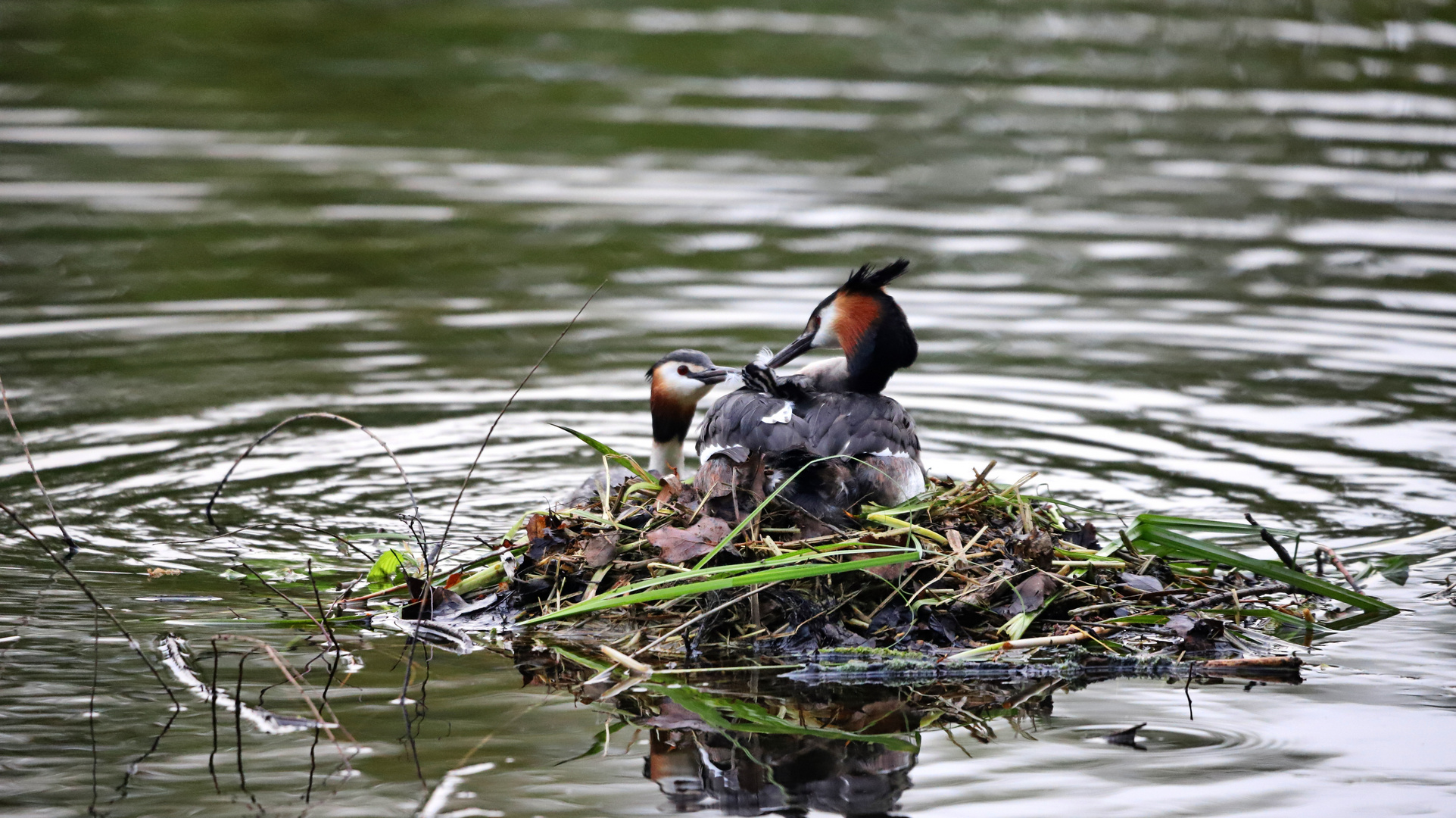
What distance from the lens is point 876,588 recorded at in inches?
210

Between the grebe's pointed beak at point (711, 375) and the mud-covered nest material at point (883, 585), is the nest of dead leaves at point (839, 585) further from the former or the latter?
the grebe's pointed beak at point (711, 375)

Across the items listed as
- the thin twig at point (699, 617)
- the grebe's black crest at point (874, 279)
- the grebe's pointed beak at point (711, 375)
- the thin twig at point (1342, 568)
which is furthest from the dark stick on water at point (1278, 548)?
the grebe's pointed beak at point (711, 375)

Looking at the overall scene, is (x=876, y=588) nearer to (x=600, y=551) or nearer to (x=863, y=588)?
(x=863, y=588)

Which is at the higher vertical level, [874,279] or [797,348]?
[874,279]

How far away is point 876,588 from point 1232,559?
3.89ft

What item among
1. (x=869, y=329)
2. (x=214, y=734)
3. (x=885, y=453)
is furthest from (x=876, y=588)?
(x=214, y=734)

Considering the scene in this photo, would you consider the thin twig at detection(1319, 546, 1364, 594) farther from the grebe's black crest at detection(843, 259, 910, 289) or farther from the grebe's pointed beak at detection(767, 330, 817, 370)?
the grebe's pointed beak at detection(767, 330, 817, 370)

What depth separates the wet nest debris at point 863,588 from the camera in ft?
16.8

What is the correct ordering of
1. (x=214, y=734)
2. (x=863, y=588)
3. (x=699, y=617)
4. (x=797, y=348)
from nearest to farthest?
(x=214, y=734)
(x=699, y=617)
(x=863, y=588)
(x=797, y=348)

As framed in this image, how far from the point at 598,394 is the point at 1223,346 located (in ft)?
12.4

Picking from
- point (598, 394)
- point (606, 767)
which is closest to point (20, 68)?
point (598, 394)

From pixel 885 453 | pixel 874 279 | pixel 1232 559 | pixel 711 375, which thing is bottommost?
pixel 1232 559

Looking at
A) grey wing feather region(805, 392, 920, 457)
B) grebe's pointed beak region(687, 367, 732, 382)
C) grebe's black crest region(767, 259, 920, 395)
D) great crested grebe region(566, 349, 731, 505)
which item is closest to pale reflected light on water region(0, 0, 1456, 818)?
great crested grebe region(566, 349, 731, 505)

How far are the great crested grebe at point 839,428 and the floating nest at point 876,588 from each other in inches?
3.9
